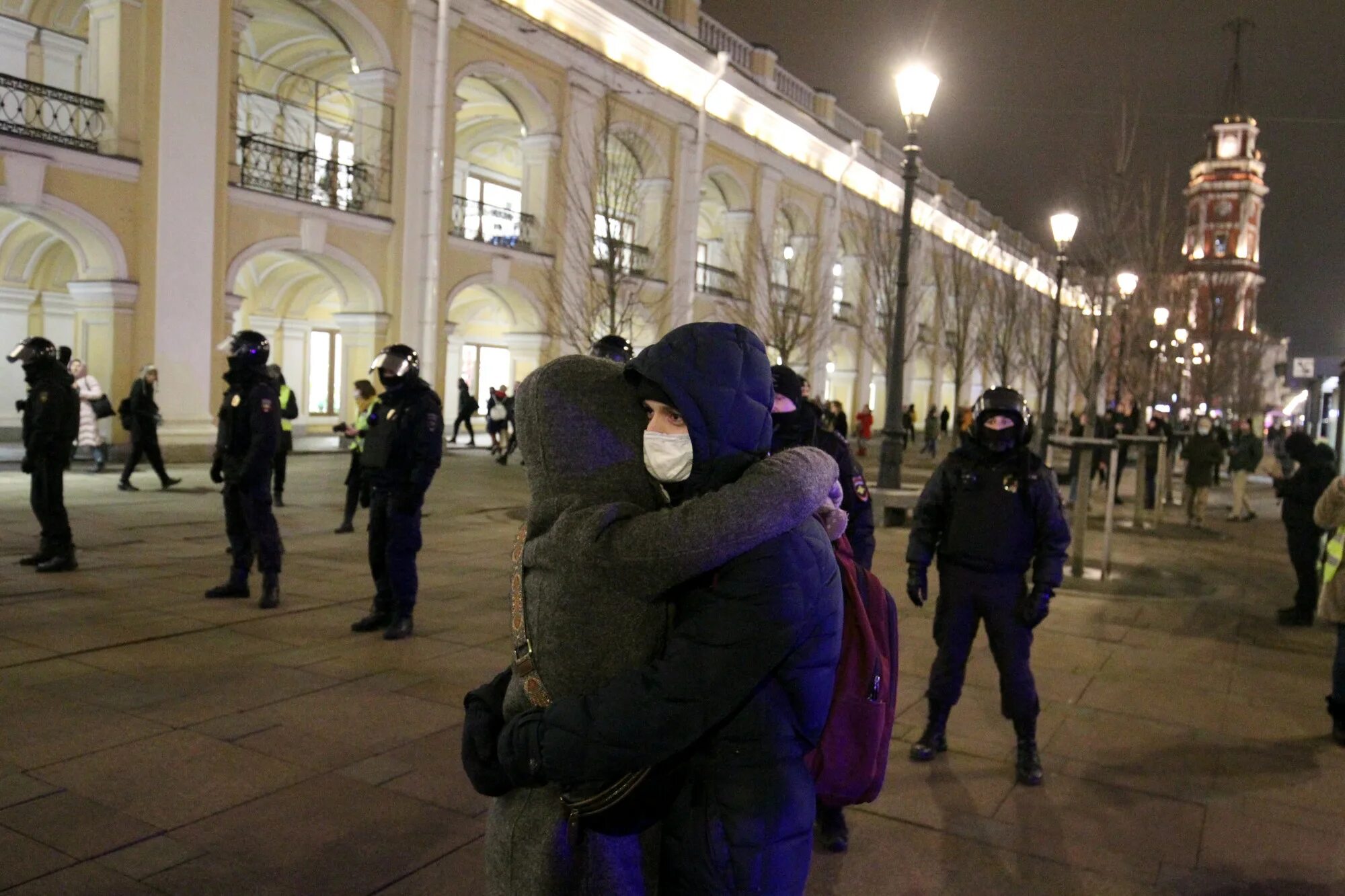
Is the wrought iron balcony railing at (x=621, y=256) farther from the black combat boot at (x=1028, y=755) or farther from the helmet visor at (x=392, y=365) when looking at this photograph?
the black combat boot at (x=1028, y=755)

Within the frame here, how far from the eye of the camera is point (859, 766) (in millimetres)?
2133

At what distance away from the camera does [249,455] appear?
23.4 ft

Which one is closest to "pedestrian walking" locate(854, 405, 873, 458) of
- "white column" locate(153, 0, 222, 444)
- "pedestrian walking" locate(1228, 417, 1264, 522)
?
"pedestrian walking" locate(1228, 417, 1264, 522)

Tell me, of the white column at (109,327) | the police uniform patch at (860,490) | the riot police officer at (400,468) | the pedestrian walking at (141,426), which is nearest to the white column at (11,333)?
the white column at (109,327)

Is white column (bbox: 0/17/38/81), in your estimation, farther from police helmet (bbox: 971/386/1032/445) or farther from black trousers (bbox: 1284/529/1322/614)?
black trousers (bbox: 1284/529/1322/614)

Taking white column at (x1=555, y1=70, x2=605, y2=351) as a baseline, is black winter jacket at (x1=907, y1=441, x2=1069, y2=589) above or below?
below

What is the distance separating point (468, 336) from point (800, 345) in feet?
35.4

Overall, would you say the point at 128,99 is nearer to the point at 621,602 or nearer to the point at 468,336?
the point at 468,336

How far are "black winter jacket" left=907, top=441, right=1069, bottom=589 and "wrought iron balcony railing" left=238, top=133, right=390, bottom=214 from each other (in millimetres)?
17675

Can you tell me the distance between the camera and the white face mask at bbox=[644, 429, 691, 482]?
5.72 ft

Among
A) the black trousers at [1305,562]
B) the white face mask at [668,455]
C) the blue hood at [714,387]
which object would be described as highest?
the blue hood at [714,387]

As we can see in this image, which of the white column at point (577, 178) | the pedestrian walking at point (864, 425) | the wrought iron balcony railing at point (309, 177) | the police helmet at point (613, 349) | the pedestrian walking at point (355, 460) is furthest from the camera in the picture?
the pedestrian walking at point (864, 425)

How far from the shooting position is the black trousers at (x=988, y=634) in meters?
4.69

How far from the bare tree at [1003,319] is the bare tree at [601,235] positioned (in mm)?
10286
